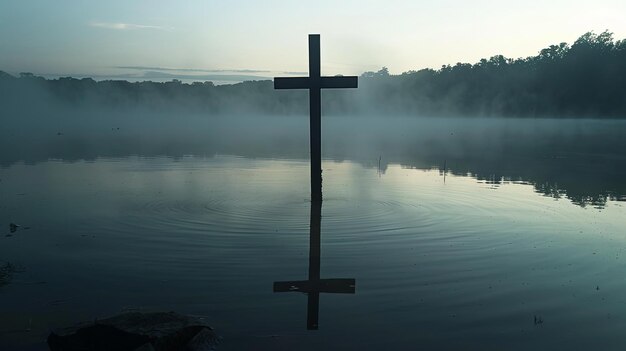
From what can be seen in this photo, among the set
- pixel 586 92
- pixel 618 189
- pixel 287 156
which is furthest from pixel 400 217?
pixel 586 92

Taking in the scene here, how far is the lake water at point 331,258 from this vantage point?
7332mm

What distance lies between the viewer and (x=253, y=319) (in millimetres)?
7492

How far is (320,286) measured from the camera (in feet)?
29.6

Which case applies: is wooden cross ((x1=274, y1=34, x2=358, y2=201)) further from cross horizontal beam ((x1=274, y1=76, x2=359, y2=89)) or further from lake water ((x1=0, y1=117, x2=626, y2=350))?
lake water ((x1=0, y1=117, x2=626, y2=350))

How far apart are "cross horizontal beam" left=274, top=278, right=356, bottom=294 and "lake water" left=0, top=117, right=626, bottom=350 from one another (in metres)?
0.16

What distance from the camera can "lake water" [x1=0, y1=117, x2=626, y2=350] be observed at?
7332 mm

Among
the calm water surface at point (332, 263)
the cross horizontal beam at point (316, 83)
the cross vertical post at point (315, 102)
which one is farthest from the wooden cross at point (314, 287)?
the cross horizontal beam at point (316, 83)

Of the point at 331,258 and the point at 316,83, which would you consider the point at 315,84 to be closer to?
the point at 316,83

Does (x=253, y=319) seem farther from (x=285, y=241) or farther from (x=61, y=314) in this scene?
(x=285, y=241)

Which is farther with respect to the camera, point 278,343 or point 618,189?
point 618,189

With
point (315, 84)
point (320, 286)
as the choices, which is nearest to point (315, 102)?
point (315, 84)

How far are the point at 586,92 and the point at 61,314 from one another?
12901 cm

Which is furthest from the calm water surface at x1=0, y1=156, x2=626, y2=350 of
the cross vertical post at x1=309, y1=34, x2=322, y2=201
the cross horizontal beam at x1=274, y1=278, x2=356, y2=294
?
the cross vertical post at x1=309, y1=34, x2=322, y2=201

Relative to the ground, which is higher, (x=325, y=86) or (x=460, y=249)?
(x=325, y=86)
